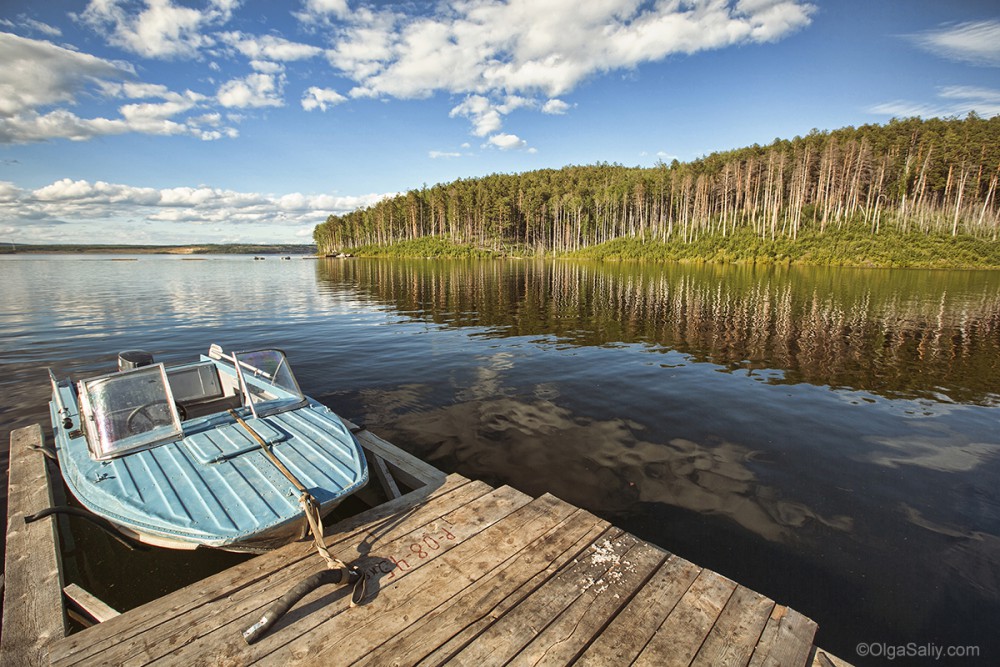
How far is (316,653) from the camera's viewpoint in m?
4.02

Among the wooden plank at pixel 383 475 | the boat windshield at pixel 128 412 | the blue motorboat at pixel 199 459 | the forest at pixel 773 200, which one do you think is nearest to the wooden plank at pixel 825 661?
the blue motorboat at pixel 199 459

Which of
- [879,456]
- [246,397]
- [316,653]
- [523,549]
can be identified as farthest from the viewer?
[879,456]

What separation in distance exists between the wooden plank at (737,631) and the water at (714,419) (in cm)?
176

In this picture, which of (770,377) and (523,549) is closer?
(523,549)

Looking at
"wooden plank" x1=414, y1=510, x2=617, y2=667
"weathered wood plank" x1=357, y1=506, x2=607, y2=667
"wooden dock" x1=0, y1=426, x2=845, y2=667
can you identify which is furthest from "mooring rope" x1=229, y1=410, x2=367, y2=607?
"wooden plank" x1=414, y1=510, x2=617, y2=667

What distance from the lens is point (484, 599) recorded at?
15.4 ft

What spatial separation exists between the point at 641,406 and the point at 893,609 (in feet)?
23.5

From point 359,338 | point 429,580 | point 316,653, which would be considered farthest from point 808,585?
point 359,338

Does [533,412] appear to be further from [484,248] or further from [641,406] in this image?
[484,248]

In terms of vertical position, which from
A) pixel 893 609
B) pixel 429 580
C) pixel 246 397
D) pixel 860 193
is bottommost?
pixel 893 609

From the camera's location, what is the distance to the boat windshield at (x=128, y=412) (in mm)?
7191

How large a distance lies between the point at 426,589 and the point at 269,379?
7165 millimetres

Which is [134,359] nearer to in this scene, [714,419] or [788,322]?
[714,419]

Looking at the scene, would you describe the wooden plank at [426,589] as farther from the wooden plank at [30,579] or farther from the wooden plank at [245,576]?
the wooden plank at [30,579]
